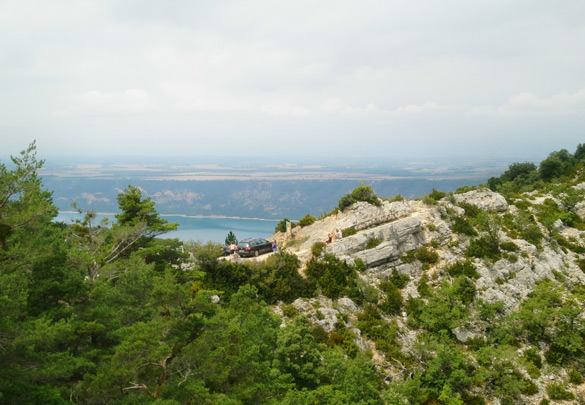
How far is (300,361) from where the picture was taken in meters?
14.9

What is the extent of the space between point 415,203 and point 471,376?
1947 centimetres

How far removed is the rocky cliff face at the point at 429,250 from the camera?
22.6m

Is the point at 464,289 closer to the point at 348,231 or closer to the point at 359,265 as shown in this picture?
the point at 359,265

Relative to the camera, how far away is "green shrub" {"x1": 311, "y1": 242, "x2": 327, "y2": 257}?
2669cm

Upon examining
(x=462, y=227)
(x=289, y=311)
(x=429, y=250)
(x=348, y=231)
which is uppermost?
(x=462, y=227)

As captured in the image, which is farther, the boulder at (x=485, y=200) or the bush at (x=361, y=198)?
the boulder at (x=485, y=200)

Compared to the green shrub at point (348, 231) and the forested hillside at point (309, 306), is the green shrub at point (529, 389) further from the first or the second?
the green shrub at point (348, 231)

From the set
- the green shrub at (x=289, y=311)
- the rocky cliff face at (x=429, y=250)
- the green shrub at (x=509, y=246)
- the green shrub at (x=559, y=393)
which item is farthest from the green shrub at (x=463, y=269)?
the green shrub at (x=289, y=311)

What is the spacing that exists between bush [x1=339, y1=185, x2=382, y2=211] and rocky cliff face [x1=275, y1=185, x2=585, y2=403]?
76cm

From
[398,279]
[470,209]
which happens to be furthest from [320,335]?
[470,209]

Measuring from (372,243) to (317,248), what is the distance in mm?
4871

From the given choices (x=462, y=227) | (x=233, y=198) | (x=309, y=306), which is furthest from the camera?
(x=233, y=198)

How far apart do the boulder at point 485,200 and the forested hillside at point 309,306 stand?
0.15 m

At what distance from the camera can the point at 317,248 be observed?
27.0 meters
